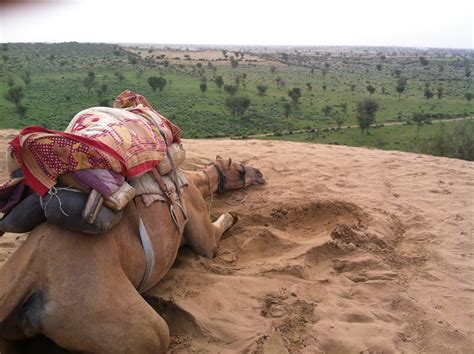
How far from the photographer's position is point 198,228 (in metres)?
3.85

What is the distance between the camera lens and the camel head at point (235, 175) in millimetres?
5625

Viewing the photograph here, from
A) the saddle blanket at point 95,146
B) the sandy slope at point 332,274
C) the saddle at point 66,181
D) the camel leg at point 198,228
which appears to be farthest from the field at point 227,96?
the saddle at point 66,181

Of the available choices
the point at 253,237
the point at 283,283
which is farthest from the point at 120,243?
the point at 253,237

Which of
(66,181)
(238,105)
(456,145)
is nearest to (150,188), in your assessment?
(66,181)

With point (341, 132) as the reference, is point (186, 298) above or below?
above

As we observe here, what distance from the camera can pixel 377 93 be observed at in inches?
2128

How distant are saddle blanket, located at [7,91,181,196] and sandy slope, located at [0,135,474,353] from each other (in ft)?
3.43

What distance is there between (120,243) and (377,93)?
5545 centimetres

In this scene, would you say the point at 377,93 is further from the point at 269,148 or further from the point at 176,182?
the point at 176,182

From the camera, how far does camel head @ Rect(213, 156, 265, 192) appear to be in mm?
5625

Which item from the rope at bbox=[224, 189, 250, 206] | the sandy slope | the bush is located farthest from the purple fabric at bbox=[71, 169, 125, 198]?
the bush

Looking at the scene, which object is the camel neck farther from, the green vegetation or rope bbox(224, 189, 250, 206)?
the green vegetation

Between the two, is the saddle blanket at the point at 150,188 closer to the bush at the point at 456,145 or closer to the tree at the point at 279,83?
the bush at the point at 456,145

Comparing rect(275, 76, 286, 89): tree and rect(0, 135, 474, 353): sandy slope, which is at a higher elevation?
rect(0, 135, 474, 353): sandy slope
